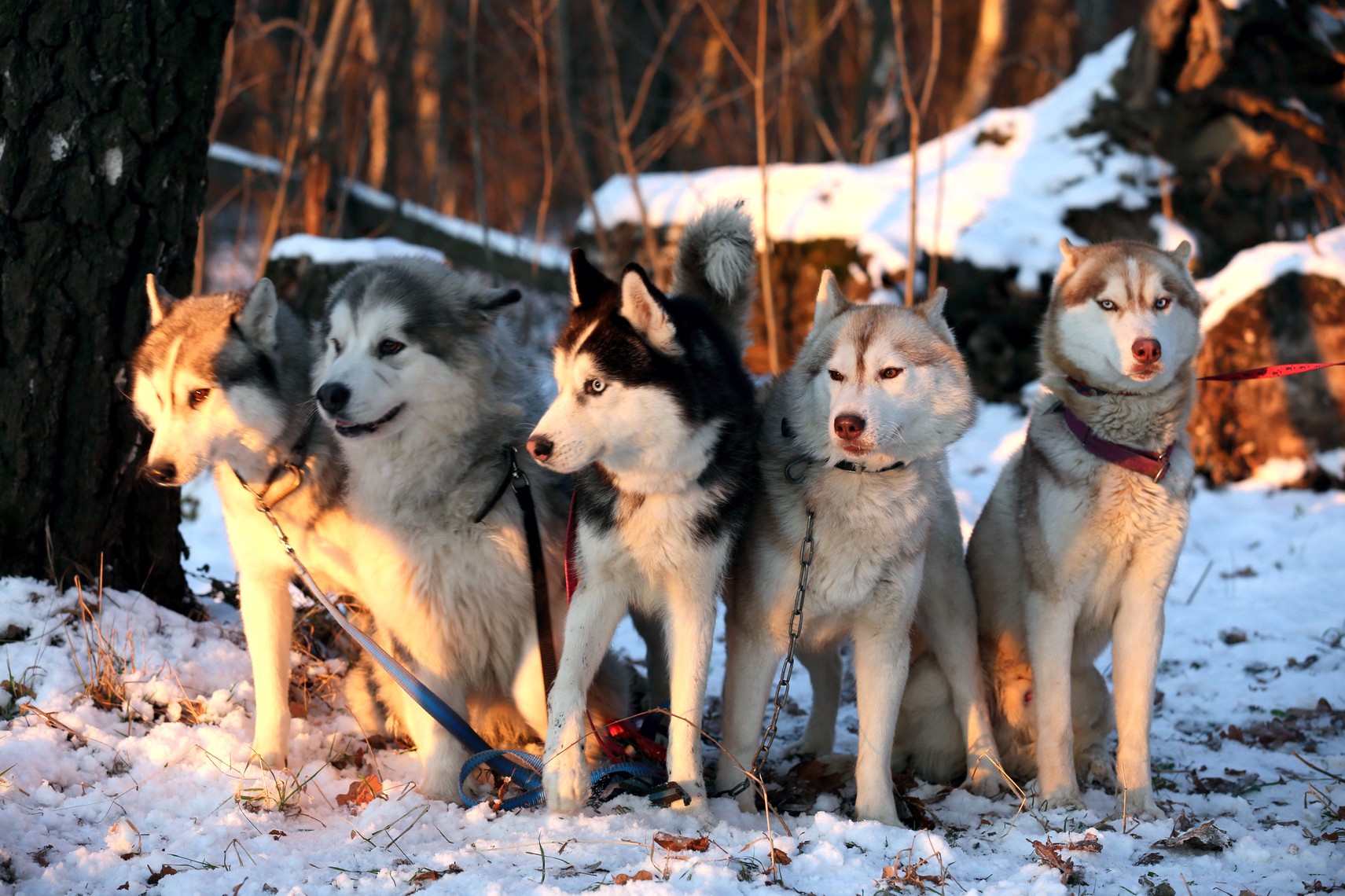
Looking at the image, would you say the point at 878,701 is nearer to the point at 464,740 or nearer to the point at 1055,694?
the point at 1055,694

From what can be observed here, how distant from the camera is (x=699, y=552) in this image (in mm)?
2988

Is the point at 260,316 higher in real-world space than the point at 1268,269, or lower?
lower

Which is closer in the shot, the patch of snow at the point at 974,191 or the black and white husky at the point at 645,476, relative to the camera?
the black and white husky at the point at 645,476

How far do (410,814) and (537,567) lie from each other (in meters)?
0.85

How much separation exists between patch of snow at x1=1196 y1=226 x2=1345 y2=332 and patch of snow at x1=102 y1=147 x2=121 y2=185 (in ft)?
21.8

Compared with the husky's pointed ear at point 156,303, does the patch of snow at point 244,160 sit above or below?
above

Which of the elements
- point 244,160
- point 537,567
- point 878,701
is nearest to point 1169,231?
point 878,701

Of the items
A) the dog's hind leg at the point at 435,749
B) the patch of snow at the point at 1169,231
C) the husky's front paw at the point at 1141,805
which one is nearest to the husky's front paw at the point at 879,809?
the husky's front paw at the point at 1141,805

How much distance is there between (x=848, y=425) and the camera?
9.46ft

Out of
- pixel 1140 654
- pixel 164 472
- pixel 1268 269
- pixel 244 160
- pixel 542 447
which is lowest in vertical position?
pixel 1140 654

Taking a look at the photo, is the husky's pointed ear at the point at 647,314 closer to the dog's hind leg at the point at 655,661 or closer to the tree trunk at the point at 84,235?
the dog's hind leg at the point at 655,661

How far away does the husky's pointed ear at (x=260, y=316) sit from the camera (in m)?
3.29

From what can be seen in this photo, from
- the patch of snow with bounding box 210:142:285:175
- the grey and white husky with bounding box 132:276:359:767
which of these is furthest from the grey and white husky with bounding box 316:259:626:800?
the patch of snow with bounding box 210:142:285:175

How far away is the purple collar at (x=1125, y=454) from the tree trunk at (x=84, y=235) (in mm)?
3517
